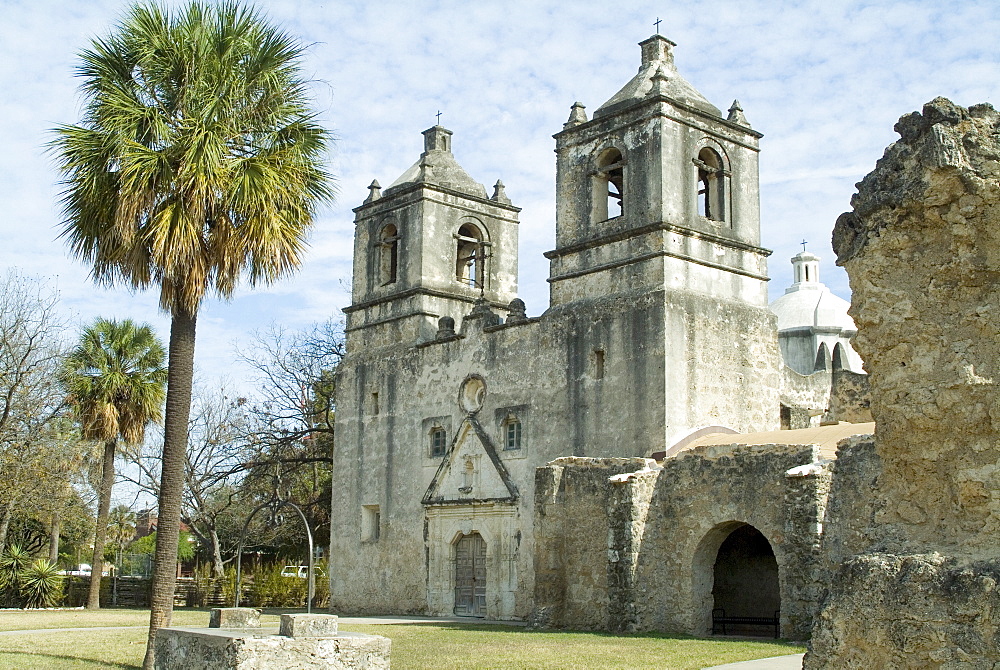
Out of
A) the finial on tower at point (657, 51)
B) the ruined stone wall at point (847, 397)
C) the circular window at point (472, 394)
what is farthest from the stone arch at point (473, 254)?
the ruined stone wall at point (847, 397)

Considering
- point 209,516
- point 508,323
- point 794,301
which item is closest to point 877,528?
point 508,323

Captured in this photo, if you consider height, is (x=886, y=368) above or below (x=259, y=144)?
below

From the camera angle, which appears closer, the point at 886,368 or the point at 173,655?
the point at 886,368

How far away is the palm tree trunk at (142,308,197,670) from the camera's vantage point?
13711 mm

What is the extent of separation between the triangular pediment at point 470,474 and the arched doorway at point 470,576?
39.3 inches

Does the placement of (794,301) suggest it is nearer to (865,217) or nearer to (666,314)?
(666,314)

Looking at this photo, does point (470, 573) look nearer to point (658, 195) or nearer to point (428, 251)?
point (428, 251)

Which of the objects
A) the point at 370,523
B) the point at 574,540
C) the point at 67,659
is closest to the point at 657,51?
the point at 574,540

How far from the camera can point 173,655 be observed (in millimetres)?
11828

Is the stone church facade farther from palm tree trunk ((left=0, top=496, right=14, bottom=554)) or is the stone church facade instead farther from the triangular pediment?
palm tree trunk ((left=0, top=496, right=14, bottom=554))

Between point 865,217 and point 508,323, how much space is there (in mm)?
21145

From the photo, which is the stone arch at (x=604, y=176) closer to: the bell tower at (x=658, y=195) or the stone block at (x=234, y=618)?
the bell tower at (x=658, y=195)

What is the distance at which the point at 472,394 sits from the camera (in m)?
27.5

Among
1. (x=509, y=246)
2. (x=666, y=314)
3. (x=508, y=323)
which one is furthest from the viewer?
(x=509, y=246)
